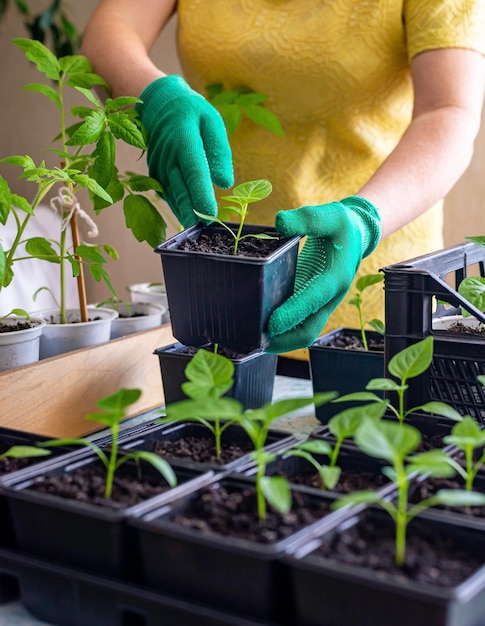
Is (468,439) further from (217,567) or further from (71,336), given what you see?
(71,336)

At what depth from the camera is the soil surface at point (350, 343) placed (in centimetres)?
116

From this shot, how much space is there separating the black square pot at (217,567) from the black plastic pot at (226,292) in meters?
0.29

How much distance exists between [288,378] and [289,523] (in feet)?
2.46

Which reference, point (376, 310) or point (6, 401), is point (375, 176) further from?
point (6, 401)

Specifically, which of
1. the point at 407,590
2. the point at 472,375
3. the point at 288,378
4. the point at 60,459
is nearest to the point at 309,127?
the point at 288,378

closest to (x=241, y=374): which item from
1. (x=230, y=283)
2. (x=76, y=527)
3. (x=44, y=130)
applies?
(x=230, y=283)

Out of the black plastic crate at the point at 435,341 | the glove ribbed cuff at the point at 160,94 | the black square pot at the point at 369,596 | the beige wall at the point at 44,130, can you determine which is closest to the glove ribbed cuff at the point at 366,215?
the black plastic crate at the point at 435,341

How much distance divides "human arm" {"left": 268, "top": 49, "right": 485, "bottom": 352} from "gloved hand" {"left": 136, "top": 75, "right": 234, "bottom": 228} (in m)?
0.16

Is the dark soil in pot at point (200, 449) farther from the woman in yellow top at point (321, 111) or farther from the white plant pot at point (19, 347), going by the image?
the white plant pot at point (19, 347)

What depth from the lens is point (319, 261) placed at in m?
1.01

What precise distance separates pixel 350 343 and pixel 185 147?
370 millimetres

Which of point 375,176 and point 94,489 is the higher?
point 375,176

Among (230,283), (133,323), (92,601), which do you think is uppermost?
(230,283)

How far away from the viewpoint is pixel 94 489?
710mm
